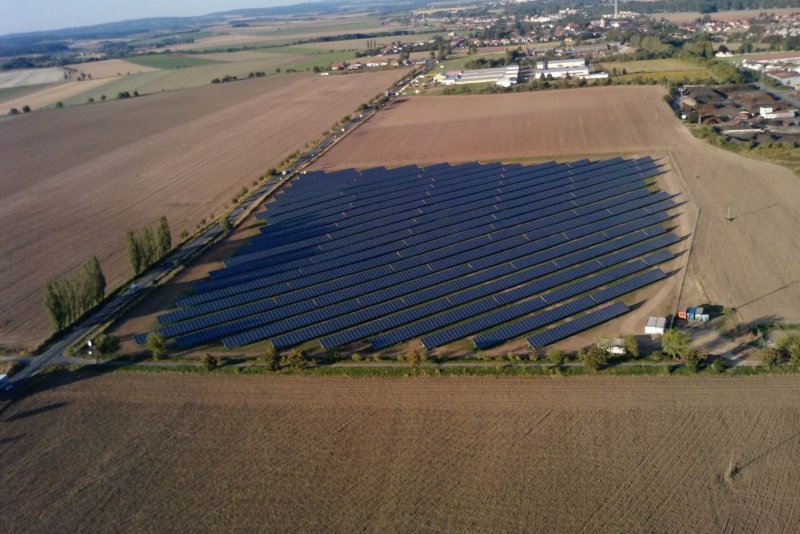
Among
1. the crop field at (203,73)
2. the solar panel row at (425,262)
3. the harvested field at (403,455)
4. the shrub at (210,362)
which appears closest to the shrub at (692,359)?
the harvested field at (403,455)

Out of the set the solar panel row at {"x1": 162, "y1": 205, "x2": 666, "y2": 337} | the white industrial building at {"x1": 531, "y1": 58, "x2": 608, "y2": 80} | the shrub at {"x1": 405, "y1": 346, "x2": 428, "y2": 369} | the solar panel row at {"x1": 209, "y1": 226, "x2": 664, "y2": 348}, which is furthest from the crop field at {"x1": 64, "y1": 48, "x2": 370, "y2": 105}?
the shrub at {"x1": 405, "y1": 346, "x2": 428, "y2": 369}

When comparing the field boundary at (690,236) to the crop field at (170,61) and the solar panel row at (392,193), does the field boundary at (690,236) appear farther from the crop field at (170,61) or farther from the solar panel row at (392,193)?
the crop field at (170,61)

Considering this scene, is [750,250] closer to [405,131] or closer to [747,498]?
[747,498]

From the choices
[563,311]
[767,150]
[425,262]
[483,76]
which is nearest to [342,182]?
[425,262]

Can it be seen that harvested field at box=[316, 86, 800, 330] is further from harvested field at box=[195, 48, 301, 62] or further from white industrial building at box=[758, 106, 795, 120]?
harvested field at box=[195, 48, 301, 62]

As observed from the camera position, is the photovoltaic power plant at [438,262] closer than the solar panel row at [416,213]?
Yes

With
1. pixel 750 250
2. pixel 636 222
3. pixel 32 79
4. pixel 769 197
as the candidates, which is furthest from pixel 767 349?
pixel 32 79

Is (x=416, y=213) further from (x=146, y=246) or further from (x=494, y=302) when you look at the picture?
(x=146, y=246)
